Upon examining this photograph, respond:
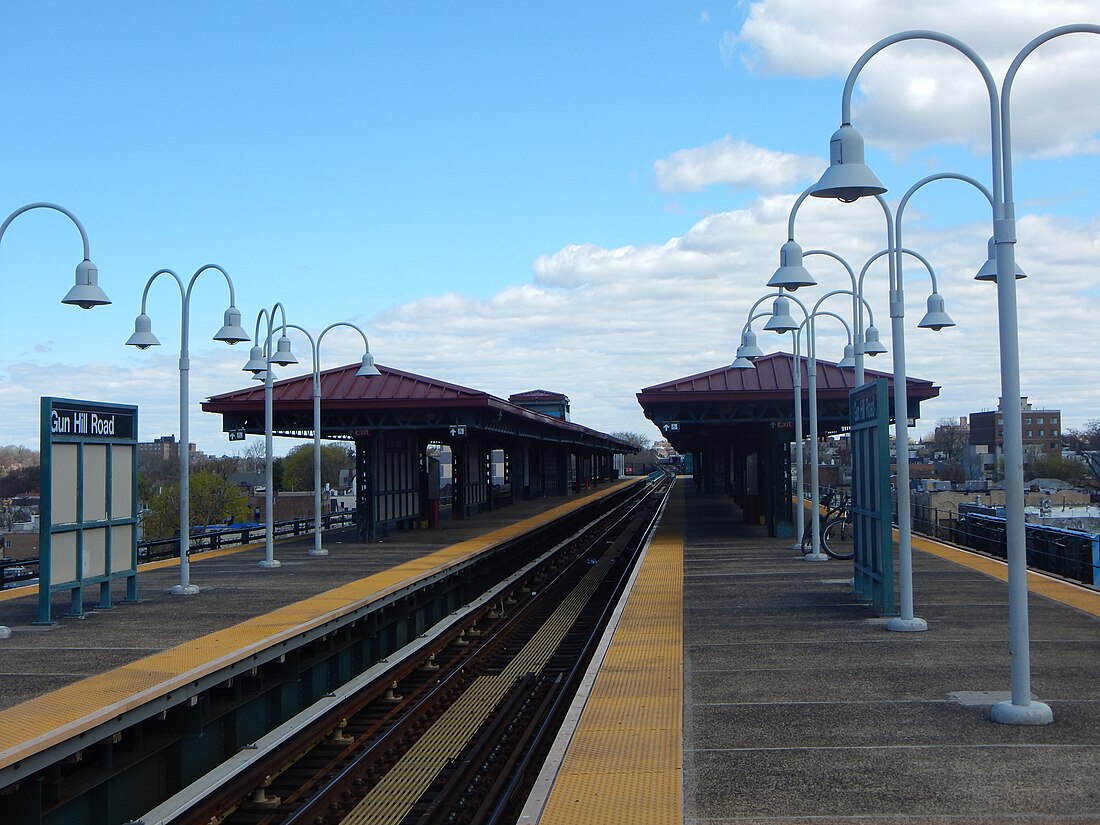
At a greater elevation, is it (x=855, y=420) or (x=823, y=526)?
(x=855, y=420)

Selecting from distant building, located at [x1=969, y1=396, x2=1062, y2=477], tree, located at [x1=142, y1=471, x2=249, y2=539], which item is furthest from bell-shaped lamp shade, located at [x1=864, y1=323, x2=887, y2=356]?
distant building, located at [x1=969, y1=396, x2=1062, y2=477]

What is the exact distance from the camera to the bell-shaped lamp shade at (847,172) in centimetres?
910

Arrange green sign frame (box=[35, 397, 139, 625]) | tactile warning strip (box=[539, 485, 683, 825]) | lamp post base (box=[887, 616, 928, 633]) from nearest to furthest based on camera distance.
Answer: tactile warning strip (box=[539, 485, 683, 825]), lamp post base (box=[887, 616, 928, 633]), green sign frame (box=[35, 397, 139, 625])

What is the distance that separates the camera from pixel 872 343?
23.4 metres

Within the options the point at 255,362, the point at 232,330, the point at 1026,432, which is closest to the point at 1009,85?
the point at 232,330

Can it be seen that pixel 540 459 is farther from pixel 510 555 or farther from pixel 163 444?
pixel 163 444

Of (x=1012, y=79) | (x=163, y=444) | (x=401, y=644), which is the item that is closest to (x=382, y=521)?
(x=401, y=644)

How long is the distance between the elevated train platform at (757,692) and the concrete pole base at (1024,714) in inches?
3.8

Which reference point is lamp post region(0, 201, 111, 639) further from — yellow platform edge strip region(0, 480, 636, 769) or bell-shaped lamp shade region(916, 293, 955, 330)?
bell-shaped lamp shade region(916, 293, 955, 330)

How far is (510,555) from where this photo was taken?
3219 centimetres

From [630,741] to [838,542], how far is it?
20.1 m

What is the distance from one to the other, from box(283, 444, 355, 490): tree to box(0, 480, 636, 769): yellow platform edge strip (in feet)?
342

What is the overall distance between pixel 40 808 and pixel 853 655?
756cm

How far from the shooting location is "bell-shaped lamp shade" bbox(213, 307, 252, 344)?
64.2 feet
